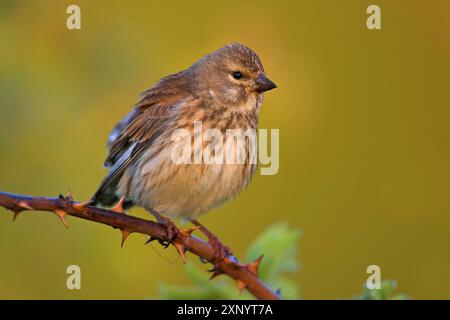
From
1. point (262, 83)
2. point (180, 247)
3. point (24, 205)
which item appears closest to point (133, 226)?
point (180, 247)

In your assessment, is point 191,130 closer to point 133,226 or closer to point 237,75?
point 237,75

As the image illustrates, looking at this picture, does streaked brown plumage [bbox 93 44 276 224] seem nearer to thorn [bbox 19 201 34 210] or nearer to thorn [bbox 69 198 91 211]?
thorn [bbox 69 198 91 211]

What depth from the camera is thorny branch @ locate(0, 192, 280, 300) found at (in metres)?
2.39

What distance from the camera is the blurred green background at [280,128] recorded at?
4.69 metres

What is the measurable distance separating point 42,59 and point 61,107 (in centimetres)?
39

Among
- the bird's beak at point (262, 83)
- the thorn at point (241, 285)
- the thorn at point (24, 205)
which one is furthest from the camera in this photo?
the bird's beak at point (262, 83)

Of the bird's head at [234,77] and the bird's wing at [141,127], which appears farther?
the bird's wing at [141,127]

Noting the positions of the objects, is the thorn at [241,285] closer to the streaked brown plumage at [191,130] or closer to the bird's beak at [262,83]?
the streaked brown plumage at [191,130]

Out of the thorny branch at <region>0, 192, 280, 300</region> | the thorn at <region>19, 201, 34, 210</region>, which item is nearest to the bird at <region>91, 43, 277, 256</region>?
the thorny branch at <region>0, 192, 280, 300</region>

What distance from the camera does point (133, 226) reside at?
9.28 feet

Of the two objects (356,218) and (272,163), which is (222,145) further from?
(356,218)

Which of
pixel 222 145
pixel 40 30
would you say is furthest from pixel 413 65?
pixel 40 30

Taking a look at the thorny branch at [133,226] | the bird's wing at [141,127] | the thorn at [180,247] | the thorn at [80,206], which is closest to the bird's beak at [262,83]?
the bird's wing at [141,127]

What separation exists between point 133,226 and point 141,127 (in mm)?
1967
